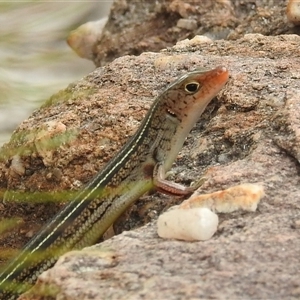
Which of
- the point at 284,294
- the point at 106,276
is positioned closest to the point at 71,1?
the point at 106,276

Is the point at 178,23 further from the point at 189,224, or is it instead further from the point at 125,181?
the point at 189,224

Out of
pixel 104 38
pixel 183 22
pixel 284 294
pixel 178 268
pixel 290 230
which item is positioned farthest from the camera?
pixel 104 38

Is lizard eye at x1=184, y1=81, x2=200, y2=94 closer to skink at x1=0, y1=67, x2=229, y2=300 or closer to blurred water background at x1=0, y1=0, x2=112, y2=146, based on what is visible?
→ skink at x1=0, y1=67, x2=229, y2=300

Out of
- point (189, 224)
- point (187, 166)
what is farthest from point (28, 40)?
point (189, 224)

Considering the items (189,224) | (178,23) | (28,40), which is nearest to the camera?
(189,224)

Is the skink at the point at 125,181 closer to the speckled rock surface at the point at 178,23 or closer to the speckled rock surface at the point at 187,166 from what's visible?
the speckled rock surface at the point at 187,166

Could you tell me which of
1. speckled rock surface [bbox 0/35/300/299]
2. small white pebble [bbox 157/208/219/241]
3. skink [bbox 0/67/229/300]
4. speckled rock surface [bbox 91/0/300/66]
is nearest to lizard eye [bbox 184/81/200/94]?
skink [bbox 0/67/229/300]

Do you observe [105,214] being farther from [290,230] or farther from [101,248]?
[290,230]
